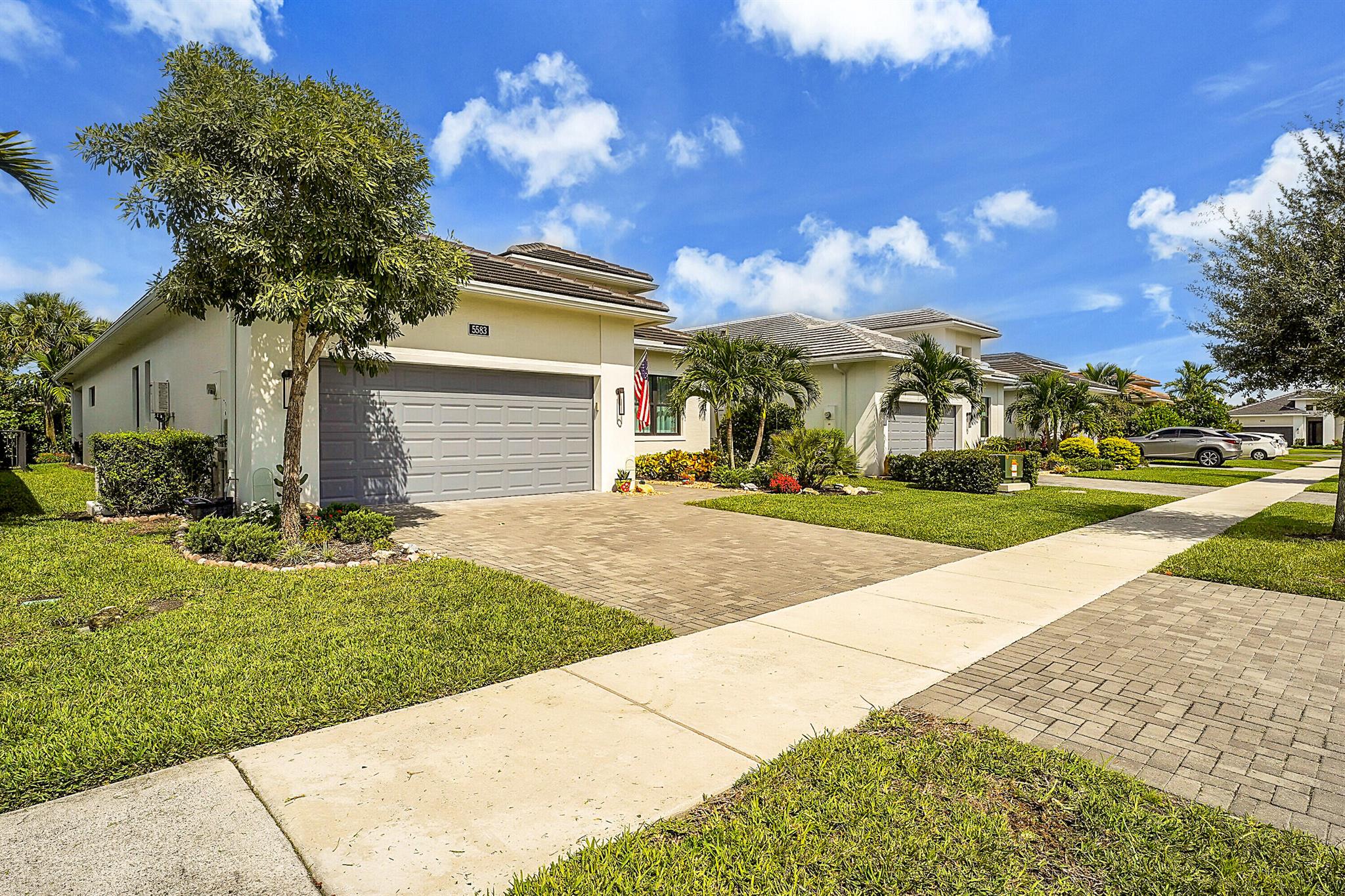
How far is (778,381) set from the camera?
17812 mm

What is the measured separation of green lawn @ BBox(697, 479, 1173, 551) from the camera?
10.2 metres

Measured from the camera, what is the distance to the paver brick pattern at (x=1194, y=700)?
122 inches

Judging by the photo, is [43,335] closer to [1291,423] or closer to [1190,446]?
[1190,446]

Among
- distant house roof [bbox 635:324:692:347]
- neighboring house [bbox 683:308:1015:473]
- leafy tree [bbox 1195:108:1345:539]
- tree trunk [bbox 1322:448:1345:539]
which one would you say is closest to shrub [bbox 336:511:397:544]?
distant house roof [bbox 635:324:692:347]

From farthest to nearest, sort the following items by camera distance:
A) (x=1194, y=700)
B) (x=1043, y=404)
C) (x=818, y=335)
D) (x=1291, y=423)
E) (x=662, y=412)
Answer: (x=1291, y=423) → (x=1043, y=404) → (x=818, y=335) → (x=662, y=412) → (x=1194, y=700)

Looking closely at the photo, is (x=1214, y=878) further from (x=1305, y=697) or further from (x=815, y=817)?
(x=1305, y=697)

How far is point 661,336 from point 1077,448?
17396mm

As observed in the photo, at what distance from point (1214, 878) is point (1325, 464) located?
38.3 m

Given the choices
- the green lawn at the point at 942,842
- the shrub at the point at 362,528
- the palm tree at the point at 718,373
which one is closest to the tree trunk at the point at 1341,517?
the green lawn at the point at 942,842

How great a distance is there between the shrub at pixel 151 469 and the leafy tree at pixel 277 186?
12.3ft

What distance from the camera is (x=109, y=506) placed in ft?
35.3

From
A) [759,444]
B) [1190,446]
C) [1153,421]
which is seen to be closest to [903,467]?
[759,444]

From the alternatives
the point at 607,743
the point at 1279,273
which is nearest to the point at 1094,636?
the point at 607,743

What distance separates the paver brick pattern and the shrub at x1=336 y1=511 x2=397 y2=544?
22.1 ft
